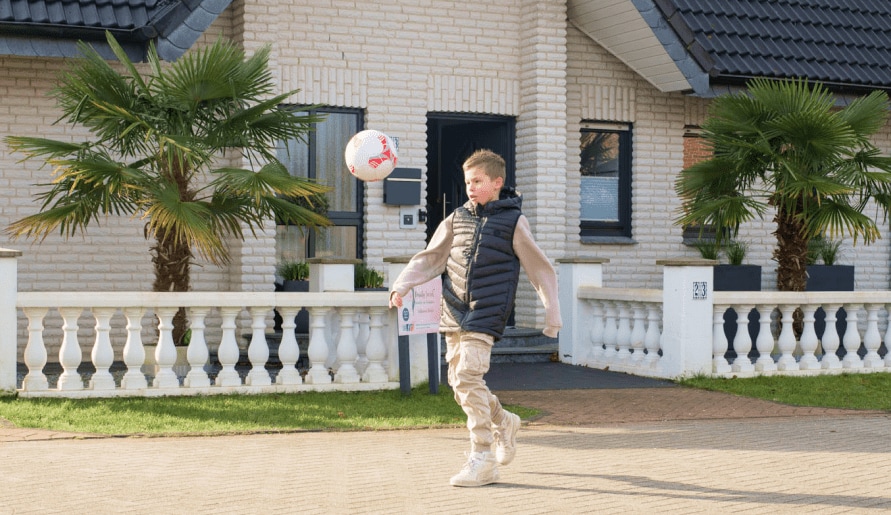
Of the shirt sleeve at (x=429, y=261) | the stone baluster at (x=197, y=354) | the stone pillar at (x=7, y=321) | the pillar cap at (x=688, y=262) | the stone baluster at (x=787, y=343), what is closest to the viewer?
the shirt sleeve at (x=429, y=261)

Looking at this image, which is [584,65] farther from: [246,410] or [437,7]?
[246,410]

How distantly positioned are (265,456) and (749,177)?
797 cm

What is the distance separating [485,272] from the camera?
7.11 m

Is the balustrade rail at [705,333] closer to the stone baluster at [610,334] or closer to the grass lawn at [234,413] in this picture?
the stone baluster at [610,334]

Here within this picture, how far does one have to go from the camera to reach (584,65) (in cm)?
1609

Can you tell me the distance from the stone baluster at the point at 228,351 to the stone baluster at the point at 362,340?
114cm

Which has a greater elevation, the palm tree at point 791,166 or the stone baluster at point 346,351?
the palm tree at point 791,166

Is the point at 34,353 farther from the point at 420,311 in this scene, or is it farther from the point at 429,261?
the point at 429,261

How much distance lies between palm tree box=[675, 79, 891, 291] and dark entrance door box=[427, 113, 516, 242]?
2.60 meters

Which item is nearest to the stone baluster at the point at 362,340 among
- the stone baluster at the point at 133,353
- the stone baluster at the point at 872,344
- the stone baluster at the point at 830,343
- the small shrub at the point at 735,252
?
the stone baluster at the point at 133,353

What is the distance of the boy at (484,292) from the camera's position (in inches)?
277

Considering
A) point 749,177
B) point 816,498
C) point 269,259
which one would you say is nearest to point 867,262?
point 749,177

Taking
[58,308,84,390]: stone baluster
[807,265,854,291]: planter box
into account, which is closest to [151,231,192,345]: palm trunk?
[58,308,84,390]: stone baluster

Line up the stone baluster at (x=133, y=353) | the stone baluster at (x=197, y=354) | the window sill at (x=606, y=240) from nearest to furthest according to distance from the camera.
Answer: the stone baluster at (x=133, y=353) → the stone baluster at (x=197, y=354) → the window sill at (x=606, y=240)
